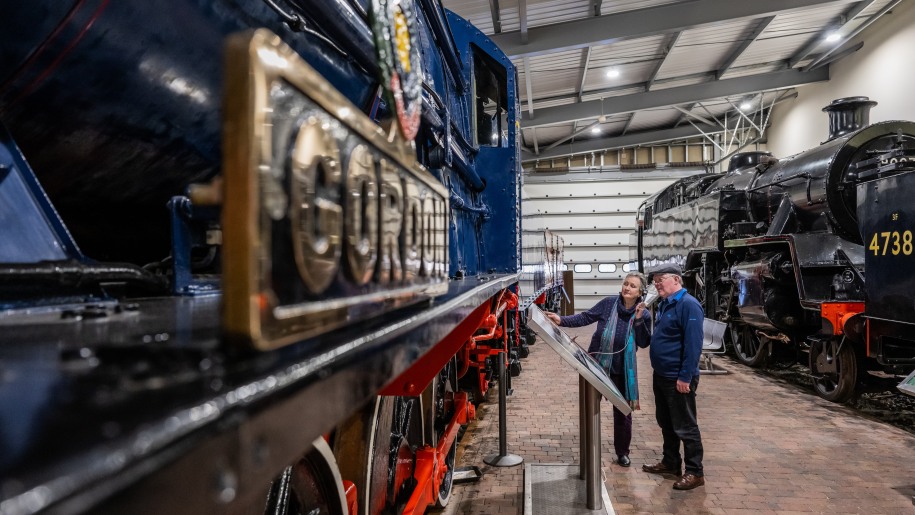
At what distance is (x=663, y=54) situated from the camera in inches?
461

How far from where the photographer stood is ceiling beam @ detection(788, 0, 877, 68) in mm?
9970

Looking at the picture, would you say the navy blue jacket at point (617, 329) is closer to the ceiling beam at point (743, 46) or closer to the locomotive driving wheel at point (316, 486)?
the locomotive driving wheel at point (316, 486)

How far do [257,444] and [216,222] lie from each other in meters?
1.18

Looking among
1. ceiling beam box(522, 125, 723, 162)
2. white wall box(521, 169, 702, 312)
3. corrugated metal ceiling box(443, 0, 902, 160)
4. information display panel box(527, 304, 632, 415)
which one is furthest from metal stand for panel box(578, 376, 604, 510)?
ceiling beam box(522, 125, 723, 162)

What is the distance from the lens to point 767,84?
12742 millimetres

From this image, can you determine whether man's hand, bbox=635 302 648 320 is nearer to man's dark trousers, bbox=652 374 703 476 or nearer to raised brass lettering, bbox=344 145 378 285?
man's dark trousers, bbox=652 374 703 476

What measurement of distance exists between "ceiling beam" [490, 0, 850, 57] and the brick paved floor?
5.31 metres

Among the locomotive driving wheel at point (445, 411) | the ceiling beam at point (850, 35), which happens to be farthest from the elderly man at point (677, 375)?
the ceiling beam at point (850, 35)

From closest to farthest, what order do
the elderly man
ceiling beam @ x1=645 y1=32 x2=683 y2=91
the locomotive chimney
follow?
the elderly man, the locomotive chimney, ceiling beam @ x1=645 y1=32 x2=683 y2=91

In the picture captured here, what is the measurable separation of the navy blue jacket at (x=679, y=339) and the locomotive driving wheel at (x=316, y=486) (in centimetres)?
336

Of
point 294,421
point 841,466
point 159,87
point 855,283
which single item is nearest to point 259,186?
point 294,421

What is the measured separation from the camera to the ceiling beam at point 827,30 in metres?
9.97

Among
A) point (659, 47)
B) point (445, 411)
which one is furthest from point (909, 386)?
point (659, 47)

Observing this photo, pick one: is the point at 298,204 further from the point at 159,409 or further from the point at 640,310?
the point at 640,310
